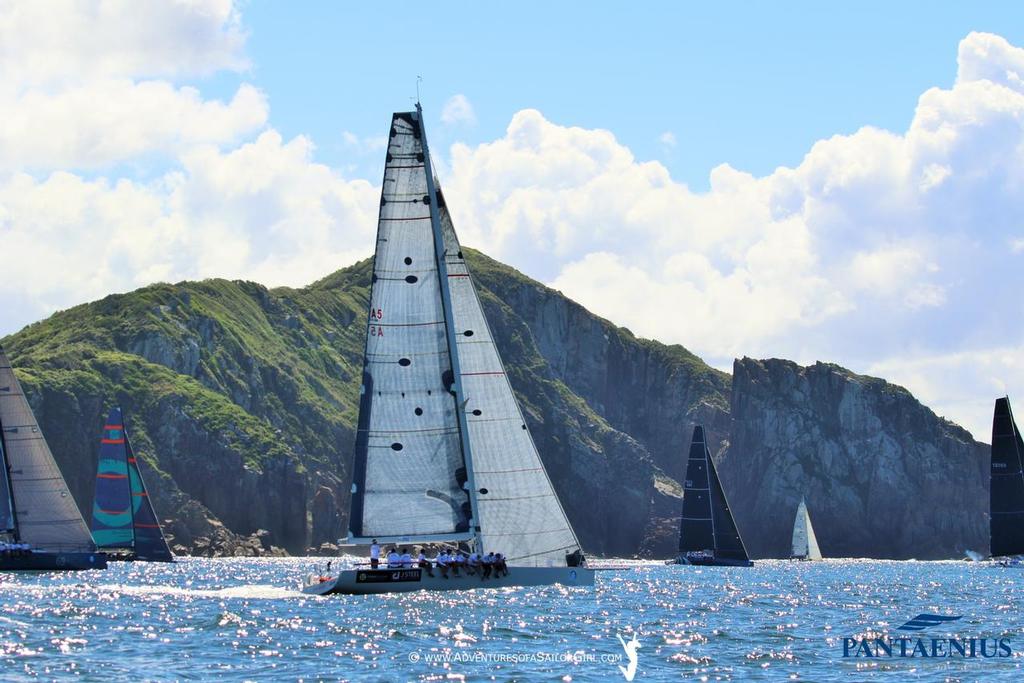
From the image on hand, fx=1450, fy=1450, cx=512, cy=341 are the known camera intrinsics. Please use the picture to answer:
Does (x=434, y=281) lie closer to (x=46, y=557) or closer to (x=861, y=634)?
(x=861, y=634)

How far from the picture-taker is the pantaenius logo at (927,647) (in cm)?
3972

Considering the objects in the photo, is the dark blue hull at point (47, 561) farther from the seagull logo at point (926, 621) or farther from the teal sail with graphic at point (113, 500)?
the seagull logo at point (926, 621)

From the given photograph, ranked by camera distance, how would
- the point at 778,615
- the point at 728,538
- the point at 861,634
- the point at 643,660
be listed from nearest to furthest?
the point at 643,660, the point at 861,634, the point at 778,615, the point at 728,538

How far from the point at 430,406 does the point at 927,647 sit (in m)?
22.3

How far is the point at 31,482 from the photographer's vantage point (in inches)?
3401

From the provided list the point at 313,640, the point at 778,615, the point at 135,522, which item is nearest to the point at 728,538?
the point at 135,522

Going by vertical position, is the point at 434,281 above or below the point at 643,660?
above

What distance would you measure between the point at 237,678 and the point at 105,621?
52.6ft

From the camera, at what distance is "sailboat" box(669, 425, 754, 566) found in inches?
5192

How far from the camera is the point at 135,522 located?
113750 mm

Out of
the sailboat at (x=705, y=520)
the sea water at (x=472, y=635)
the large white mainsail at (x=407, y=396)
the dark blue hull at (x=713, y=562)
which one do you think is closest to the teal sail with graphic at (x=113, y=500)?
the sea water at (x=472, y=635)

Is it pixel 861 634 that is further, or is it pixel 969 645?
pixel 861 634

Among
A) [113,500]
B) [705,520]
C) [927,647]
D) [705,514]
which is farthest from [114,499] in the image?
[927,647]

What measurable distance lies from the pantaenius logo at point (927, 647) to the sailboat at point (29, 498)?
186ft
